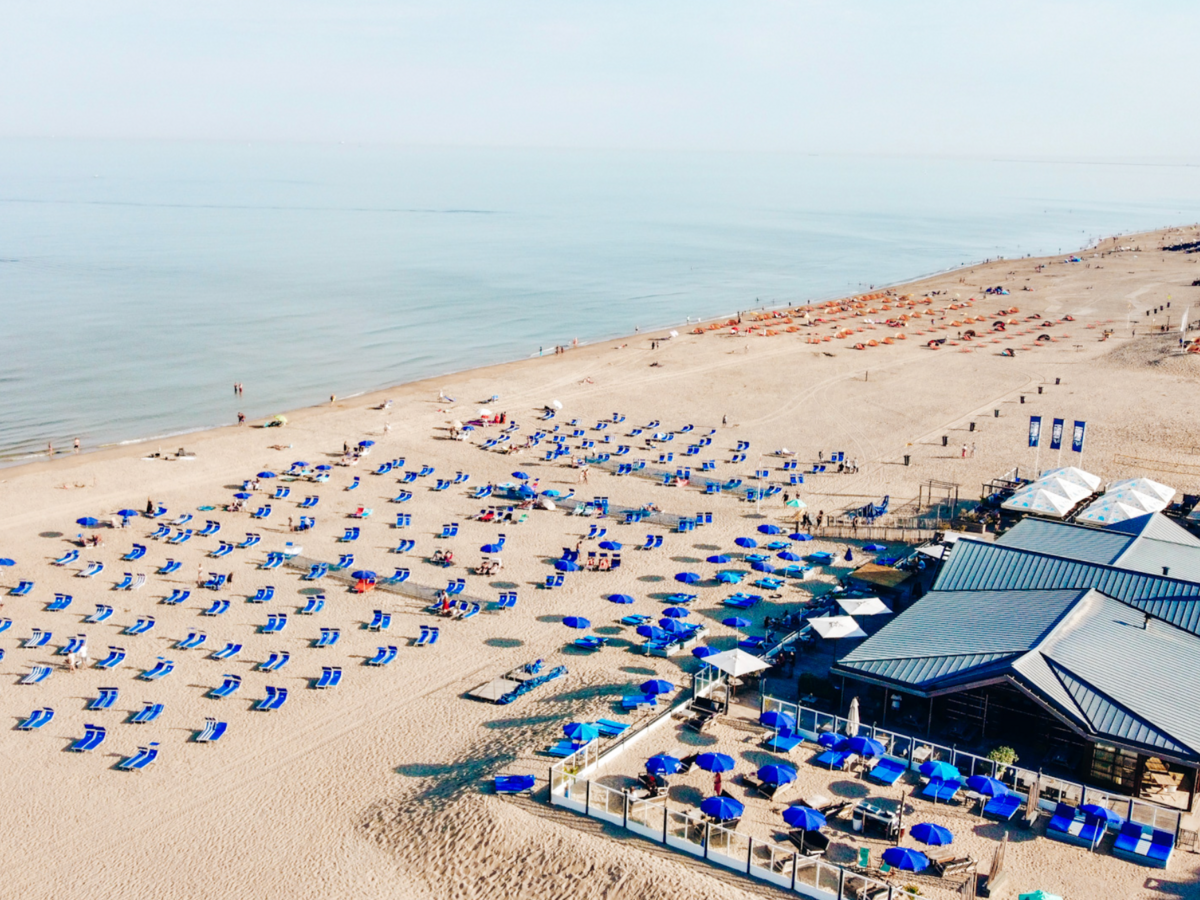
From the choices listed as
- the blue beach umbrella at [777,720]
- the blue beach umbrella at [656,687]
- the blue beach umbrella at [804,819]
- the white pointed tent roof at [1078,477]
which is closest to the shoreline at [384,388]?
the blue beach umbrella at [656,687]

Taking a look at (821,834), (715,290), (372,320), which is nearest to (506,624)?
(821,834)

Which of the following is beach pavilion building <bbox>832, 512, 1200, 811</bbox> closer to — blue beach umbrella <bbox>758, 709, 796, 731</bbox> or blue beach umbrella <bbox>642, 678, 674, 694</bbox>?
blue beach umbrella <bbox>758, 709, 796, 731</bbox>

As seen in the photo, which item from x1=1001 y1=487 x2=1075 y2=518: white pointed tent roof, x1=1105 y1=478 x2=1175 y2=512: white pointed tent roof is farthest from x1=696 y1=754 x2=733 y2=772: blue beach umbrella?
x1=1105 y1=478 x2=1175 y2=512: white pointed tent roof

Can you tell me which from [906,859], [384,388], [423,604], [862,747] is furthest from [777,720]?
[384,388]

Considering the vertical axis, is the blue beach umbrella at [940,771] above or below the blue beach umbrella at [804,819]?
below

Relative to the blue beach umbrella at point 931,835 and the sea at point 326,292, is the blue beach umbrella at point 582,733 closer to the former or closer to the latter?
the blue beach umbrella at point 931,835

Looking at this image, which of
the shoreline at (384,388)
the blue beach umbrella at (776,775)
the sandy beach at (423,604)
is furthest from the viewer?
the shoreline at (384,388)
